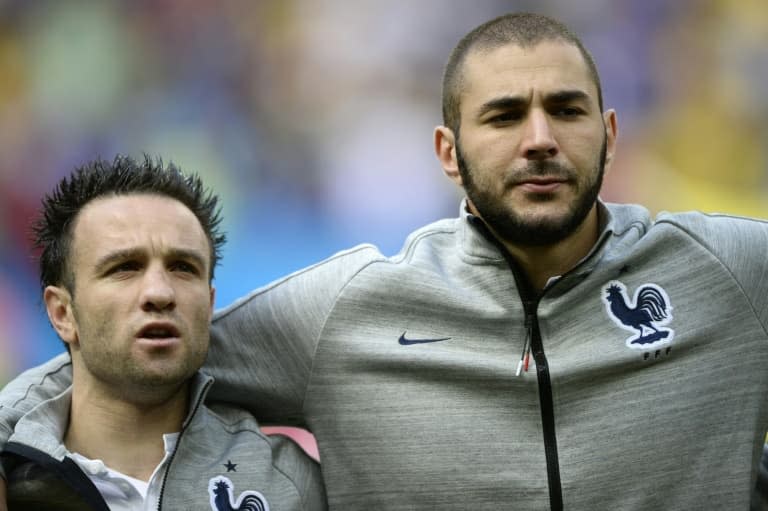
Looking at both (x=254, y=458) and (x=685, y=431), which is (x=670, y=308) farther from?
(x=254, y=458)

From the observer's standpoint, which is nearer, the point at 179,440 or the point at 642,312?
the point at 179,440

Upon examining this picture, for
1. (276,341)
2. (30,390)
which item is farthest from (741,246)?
(30,390)

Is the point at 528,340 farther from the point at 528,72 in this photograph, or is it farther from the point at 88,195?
the point at 88,195

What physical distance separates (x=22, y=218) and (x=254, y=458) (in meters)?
3.72

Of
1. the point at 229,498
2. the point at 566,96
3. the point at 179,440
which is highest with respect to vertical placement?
the point at 566,96

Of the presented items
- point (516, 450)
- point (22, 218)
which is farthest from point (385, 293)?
point (22, 218)

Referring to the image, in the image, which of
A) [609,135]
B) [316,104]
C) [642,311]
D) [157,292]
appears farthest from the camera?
[316,104]

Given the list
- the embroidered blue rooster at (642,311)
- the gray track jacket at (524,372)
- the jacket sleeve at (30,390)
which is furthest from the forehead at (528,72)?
the jacket sleeve at (30,390)

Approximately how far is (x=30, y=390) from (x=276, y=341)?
609mm

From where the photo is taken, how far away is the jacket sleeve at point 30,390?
2369 millimetres

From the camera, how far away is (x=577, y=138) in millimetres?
2482

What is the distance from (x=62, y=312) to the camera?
2.45m

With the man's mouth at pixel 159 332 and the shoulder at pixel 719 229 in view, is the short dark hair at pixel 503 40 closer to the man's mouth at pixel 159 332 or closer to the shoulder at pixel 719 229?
the shoulder at pixel 719 229

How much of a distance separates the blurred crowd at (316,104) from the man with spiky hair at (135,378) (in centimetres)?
314
